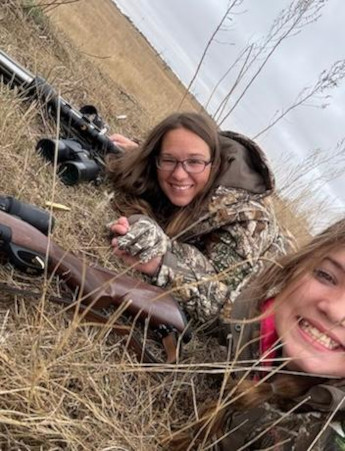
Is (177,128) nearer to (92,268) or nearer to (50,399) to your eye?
(92,268)

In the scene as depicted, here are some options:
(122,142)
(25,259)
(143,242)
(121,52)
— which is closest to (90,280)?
(25,259)

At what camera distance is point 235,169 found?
10.8 ft

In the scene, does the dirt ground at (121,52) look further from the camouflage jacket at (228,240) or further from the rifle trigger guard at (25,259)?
the rifle trigger guard at (25,259)

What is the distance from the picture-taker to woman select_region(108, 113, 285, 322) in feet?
9.55

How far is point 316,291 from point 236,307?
0.63 m

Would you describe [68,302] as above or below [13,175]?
below

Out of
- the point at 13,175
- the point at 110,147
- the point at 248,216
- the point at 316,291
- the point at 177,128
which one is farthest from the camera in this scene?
the point at 110,147

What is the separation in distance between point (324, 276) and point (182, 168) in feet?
4.70

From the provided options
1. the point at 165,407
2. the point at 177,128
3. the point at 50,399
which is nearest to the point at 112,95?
the point at 177,128

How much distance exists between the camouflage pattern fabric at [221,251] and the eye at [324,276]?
882mm

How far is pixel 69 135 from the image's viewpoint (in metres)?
3.66

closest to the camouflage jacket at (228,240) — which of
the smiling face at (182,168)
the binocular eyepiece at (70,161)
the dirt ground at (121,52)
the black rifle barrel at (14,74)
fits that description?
the smiling face at (182,168)

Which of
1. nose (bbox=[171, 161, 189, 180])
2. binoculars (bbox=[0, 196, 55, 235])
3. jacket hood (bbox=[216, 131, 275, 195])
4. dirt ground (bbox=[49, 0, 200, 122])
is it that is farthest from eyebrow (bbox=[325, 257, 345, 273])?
dirt ground (bbox=[49, 0, 200, 122])

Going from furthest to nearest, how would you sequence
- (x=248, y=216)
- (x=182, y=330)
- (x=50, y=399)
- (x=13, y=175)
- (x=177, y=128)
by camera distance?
(x=177, y=128), (x=248, y=216), (x=13, y=175), (x=182, y=330), (x=50, y=399)
